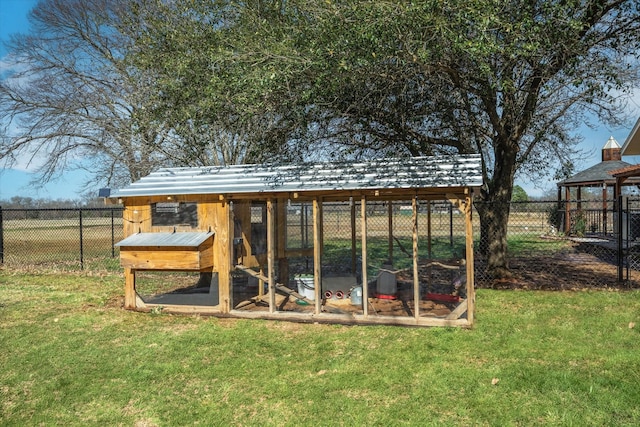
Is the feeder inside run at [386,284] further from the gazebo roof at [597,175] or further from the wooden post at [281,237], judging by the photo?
the gazebo roof at [597,175]

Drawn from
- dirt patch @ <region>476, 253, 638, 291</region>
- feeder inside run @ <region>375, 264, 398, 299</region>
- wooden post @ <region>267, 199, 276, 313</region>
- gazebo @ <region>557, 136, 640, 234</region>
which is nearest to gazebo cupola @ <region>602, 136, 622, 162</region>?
gazebo @ <region>557, 136, 640, 234</region>

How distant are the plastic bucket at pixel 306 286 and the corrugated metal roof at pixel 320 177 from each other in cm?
207

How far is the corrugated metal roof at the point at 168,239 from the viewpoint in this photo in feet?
24.6

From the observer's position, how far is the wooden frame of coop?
7.10m

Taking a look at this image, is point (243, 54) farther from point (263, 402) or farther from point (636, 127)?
point (636, 127)

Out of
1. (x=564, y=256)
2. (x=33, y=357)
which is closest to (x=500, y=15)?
(x=33, y=357)

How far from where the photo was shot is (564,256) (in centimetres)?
1494

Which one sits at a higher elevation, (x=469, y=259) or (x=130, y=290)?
(x=469, y=259)

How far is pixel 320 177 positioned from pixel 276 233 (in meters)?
1.84

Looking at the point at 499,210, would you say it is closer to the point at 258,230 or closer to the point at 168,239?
the point at 258,230

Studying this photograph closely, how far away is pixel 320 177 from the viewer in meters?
7.70

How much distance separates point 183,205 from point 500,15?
5980 millimetres

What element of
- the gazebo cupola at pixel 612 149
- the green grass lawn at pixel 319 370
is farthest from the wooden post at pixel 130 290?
the gazebo cupola at pixel 612 149

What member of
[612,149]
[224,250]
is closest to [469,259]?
[224,250]
